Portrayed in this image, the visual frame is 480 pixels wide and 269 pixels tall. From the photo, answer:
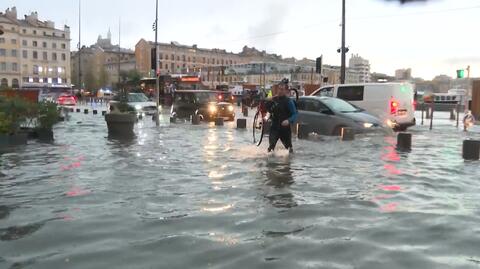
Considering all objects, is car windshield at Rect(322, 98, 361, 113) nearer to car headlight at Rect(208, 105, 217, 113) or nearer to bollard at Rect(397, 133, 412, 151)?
bollard at Rect(397, 133, 412, 151)

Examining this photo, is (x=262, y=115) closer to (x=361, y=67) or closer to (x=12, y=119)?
(x=12, y=119)

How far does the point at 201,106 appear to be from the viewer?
2714 cm

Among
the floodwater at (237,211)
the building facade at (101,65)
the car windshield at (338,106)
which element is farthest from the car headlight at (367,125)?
the building facade at (101,65)

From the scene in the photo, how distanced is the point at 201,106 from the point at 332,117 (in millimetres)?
11770

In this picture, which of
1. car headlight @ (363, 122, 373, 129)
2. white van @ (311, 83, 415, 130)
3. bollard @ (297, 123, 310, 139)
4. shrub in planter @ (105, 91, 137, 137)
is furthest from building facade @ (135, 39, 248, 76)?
car headlight @ (363, 122, 373, 129)

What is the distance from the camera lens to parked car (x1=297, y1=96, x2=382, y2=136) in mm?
15992

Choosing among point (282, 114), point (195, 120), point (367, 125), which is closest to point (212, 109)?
point (195, 120)

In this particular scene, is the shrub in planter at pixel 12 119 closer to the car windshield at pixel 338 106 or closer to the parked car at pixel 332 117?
the parked car at pixel 332 117

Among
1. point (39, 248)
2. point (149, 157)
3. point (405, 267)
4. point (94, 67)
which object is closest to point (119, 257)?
point (39, 248)

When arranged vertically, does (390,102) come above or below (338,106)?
above

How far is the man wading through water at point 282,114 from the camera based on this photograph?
11.3 m

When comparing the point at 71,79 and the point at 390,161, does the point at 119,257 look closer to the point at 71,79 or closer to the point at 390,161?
the point at 390,161

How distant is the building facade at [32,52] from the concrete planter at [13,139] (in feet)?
399

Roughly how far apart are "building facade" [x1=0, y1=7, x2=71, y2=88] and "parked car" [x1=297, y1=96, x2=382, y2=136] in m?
121
